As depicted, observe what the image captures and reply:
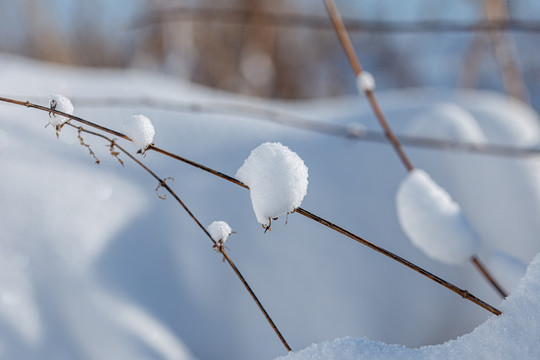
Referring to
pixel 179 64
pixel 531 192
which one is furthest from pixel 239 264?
pixel 179 64

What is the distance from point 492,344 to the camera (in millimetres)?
345

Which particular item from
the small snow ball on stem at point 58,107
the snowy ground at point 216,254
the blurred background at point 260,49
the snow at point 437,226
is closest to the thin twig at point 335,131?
the snowy ground at point 216,254

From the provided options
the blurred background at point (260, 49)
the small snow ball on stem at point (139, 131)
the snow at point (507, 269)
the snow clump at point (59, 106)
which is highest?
the blurred background at point (260, 49)

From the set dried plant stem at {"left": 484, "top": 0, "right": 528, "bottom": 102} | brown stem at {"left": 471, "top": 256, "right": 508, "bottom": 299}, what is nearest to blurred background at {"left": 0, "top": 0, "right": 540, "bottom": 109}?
dried plant stem at {"left": 484, "top": 0, "right": 528, "bottom": 102}

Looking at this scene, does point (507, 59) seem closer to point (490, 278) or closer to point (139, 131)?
point (490, 278)

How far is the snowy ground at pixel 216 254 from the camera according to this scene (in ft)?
1.54

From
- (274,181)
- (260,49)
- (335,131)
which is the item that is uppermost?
(260,49)

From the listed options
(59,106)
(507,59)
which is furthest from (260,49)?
(59,106)

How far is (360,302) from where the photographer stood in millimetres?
588

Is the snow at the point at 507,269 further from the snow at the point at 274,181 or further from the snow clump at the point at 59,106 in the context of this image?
the snow clump at the point at 59,106

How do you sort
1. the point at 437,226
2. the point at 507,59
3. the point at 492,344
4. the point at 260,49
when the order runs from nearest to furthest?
1. the point at 492,344
2. the point at 437,226
3. the point at 507,59
4. the point at 260,49

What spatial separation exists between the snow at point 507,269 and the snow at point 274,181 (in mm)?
352

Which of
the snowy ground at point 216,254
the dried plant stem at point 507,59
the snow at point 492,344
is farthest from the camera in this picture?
the dried plant stem at point 507,59

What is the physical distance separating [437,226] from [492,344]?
0.24 meters
